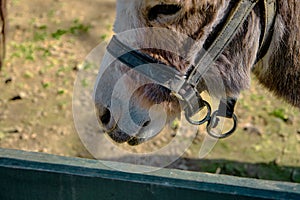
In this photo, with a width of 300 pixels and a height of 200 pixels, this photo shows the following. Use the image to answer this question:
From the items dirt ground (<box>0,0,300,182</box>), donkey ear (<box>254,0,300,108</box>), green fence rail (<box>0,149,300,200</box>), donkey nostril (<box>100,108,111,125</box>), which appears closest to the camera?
green fence rail (<box>0,149,300,200</box>)

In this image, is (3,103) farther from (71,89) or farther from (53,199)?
(53,199)

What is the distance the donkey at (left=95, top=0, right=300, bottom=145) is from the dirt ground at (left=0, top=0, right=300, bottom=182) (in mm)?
1529

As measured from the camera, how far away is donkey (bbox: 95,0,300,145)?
86.4 inches

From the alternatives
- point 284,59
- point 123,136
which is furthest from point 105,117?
point 284,59

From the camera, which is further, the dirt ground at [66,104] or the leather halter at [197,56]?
the dirt ground at [66,104]

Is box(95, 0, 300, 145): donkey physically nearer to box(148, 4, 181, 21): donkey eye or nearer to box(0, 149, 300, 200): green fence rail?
box(148, 4, 181, 21): donkey eye

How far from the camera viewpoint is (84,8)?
598 centimetres

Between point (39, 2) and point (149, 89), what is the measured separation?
412 centimetres

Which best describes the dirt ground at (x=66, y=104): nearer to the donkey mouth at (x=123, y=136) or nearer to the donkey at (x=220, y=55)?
the donkey at (x=220, y=55)

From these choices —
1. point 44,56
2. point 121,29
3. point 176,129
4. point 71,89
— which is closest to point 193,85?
point 121,29

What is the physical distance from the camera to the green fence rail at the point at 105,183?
2160 mm

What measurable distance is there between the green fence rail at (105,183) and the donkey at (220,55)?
0.92 ft

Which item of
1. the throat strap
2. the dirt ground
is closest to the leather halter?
the throat strap

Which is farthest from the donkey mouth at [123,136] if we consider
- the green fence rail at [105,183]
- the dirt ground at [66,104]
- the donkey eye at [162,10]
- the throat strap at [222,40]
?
the dirt ground at [66,104]
